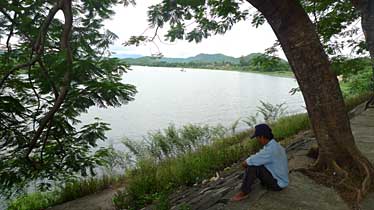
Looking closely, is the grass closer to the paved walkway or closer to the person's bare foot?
the paved walkway

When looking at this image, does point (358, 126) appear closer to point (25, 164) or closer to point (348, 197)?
point (348, 197)

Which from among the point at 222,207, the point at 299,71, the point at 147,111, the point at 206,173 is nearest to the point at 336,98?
the point at 299,71

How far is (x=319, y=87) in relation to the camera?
3672 millimetres

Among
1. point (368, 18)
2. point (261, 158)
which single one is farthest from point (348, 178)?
point (368, 18)

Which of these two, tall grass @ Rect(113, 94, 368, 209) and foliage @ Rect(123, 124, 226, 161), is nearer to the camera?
tall grass @ Rect(113, 94, 368, 209)

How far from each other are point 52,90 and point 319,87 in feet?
13.2

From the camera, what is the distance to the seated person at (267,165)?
3.53 m

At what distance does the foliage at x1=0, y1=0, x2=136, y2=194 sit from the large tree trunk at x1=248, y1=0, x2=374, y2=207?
2640mm

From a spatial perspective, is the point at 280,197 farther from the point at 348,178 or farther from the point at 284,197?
the point at 348,178

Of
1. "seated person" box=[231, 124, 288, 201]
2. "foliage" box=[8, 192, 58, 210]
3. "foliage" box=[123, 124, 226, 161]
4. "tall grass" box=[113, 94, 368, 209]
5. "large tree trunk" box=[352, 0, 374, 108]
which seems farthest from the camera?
"foliage" box=[123, 124, 226, 161]

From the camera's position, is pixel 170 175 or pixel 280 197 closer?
pixel 280 197

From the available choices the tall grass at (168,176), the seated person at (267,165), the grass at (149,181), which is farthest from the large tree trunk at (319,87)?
the tall grass at (168,176)

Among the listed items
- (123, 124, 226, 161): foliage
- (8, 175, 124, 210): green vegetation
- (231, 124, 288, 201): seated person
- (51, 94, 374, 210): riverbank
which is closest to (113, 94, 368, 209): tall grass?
(51, 94, 374, 210): riverbank

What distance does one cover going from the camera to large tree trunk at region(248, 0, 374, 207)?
3.62 meters
